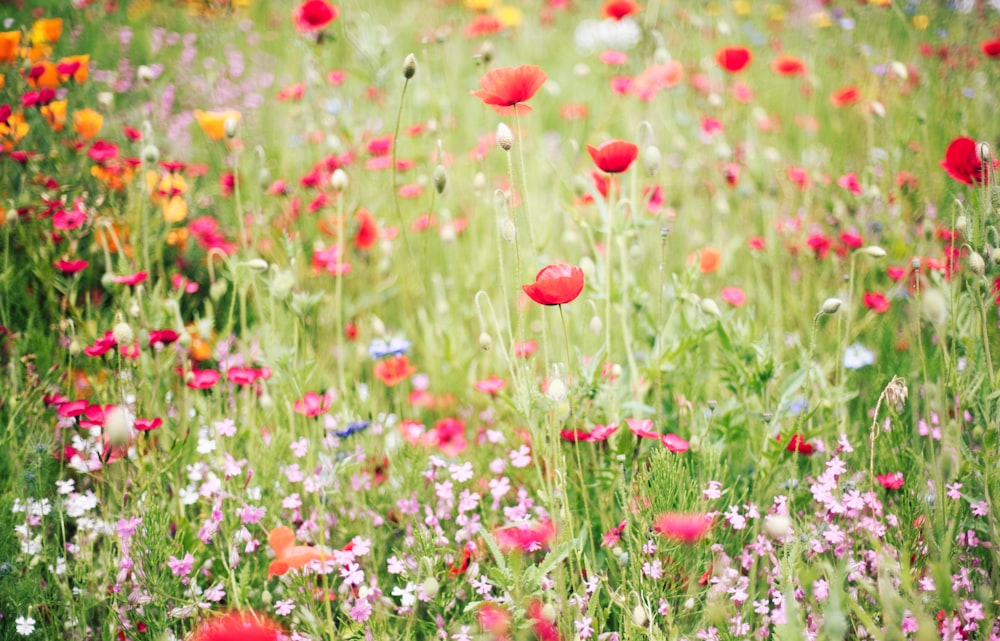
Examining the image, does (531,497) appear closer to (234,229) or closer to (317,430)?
(317,430)

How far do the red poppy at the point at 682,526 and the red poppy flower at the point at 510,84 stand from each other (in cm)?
85

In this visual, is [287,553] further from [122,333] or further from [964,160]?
[964,160]

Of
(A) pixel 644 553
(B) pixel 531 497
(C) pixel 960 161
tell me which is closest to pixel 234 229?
(B) pixel 531 497

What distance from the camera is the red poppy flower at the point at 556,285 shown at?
4.09 feet

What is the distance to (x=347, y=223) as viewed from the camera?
2.59 meters

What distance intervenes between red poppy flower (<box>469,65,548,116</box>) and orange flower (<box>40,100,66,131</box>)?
1.60m

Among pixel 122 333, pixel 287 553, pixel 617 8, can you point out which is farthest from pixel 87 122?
pixel 617 8

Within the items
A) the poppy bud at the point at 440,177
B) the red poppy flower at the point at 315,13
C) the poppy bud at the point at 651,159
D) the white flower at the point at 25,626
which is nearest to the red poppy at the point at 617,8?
the red poppy flower at the point at 315,13

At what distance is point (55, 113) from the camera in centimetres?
237

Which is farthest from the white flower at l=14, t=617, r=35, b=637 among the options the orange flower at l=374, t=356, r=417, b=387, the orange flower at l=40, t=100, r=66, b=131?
the orange flower at l=40, t=100, r=66, b=131

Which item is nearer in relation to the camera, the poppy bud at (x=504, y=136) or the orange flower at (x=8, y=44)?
the poppy bud at (x=504, y=136)

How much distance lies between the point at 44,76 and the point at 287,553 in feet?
6.21

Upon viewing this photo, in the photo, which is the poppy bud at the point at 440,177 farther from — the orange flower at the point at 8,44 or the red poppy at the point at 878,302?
the orange flower at the point at 8,44

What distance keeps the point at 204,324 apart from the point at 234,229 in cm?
102
